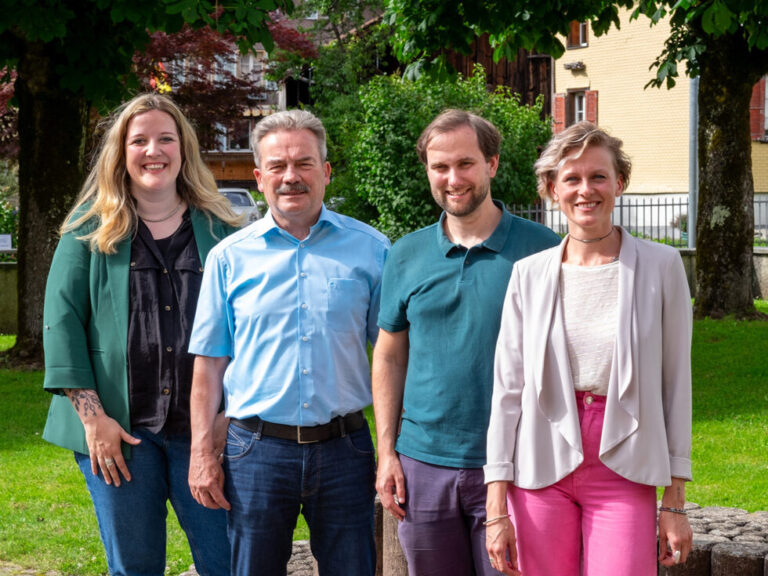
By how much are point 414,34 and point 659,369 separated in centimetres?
959

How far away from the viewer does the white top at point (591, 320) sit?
126 inches

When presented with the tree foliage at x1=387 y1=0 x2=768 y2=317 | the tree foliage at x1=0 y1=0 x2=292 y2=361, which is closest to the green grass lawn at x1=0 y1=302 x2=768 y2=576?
the tree foliage at x1=0 y1=0 x2=292 y2=361

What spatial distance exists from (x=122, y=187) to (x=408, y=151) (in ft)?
59.6

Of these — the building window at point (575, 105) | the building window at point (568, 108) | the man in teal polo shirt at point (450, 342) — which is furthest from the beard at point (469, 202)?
the building window at point (575, 105)

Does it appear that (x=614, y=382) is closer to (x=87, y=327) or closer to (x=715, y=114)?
(x=87, y=327)

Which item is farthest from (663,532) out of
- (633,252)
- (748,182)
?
(748,182)

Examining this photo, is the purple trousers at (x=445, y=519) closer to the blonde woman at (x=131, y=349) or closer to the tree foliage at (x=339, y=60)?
the blonde woman at (x=131, y=349)

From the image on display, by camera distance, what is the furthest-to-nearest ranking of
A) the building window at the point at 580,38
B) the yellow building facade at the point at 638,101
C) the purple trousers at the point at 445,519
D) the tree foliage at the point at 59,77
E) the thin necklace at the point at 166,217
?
1. the building window at the point at 580,38
2. the yellow building facade at the point at 638,101
3. the tree foliage at the point at 59,77
4. the thin necklace at the point at 166,217
5. the purple trousers at the point at 445,519

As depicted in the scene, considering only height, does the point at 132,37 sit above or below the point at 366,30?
below

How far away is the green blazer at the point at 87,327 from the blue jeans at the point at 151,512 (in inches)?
3.8

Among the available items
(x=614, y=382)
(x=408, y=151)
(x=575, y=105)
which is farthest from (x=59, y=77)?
(x=575, y=105)

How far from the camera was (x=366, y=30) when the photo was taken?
3194cm

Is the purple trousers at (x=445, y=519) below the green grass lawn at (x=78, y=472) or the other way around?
the other way around

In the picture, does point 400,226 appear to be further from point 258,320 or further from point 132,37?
point 258,320
